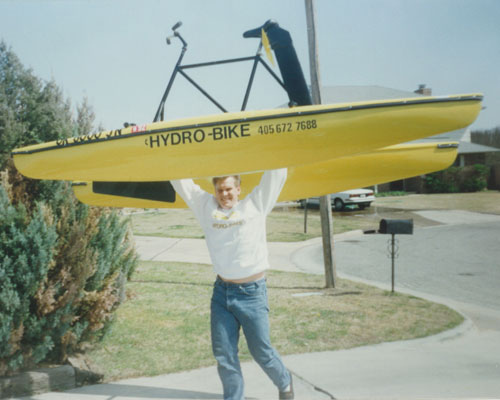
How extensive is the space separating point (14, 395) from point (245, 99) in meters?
3.42

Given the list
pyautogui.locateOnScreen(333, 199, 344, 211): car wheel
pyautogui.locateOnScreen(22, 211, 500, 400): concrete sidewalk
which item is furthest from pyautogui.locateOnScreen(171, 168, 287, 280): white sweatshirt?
pyautogui.locateOnScreen(333, 199, 344, 211): car wheel

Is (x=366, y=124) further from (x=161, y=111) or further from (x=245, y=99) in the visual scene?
(x=161, y=111)

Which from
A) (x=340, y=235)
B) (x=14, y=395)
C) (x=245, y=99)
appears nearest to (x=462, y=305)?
(x=245, y=99)

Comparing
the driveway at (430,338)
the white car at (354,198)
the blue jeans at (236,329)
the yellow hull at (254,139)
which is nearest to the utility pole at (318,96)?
the driveway at (430,338)

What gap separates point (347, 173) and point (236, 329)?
86.5 inches

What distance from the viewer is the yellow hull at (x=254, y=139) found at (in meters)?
2.91

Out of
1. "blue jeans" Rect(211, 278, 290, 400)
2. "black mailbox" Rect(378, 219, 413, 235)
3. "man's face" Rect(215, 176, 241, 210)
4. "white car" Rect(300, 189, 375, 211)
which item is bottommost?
"blue jeans" Rect(211, 278, 290, 400)

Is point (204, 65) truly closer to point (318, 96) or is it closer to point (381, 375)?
point (318, 96)

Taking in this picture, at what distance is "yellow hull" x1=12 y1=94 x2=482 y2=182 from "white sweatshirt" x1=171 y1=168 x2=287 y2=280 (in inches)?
12.8

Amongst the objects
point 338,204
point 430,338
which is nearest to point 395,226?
point 430,338

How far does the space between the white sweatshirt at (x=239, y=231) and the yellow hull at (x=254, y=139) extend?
325 millimetres

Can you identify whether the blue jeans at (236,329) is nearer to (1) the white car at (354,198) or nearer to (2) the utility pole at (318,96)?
(2) the utility pole at (318,96)

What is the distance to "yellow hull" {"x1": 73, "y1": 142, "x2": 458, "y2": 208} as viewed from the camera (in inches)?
150

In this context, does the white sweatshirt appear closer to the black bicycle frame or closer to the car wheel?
the black bicycle frame
